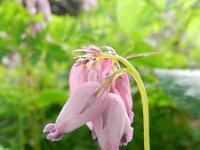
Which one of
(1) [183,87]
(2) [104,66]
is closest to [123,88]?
(2) [104,66]

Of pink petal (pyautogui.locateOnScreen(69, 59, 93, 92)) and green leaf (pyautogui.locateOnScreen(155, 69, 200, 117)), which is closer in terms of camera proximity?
pink petal (pyautogui.locateOnScreen(69, 59, 93, 92))

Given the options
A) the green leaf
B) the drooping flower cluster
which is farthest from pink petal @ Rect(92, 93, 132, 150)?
the green leaf

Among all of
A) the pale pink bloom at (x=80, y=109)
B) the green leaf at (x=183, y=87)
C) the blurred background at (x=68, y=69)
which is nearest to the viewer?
the pale pink bloom at (x=80, y=109)

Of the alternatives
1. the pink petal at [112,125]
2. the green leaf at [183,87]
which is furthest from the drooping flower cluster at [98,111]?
the green leaf at [183,87]

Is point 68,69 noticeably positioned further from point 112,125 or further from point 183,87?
point 112,125

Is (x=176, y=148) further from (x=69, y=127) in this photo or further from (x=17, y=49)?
(x=69, y=127)

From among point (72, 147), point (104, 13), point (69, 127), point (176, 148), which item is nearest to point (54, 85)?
point (72, 147)

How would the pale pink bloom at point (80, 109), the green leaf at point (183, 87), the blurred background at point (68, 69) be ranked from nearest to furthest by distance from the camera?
the pale pink bloom at point (80, 109)
the green leaf at point (183, 87)
the blurred background at point (68, 69)

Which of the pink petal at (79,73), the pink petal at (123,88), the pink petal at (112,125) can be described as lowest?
the pink petal at (112,125)

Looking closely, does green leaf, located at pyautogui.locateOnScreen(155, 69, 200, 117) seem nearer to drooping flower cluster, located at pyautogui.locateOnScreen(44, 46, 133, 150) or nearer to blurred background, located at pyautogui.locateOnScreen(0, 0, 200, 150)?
blurred background, located at pyautogui.locateOnScreen(0, 0, 200, 150)

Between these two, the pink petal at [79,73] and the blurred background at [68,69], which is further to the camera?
the blurred background at [68,69]

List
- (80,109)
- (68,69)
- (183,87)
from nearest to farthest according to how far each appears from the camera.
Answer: (80,109), (183,87), (68,69)

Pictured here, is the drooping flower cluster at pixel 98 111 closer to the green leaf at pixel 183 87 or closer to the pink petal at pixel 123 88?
the pink petal at pixel 123 88
